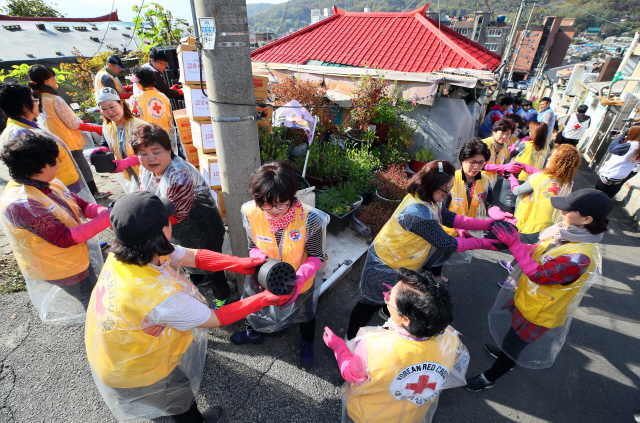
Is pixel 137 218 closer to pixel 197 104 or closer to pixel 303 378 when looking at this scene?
pixel 303 378

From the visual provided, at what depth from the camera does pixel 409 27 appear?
32.8ft

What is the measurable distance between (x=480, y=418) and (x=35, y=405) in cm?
373

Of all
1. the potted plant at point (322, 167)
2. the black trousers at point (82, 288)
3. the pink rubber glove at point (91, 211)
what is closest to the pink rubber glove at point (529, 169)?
the potted plant at point (322, 167)

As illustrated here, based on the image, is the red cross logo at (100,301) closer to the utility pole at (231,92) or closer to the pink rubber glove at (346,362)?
the pink rubber glove at (346,362)

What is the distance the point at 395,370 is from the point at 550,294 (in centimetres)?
147

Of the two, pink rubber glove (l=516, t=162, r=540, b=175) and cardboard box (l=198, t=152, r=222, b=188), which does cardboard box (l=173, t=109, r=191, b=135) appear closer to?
cardboard box (l=198, t=152, r=222, b=188)

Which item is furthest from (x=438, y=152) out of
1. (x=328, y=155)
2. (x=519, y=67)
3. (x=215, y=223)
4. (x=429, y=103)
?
(x=519, y=67)

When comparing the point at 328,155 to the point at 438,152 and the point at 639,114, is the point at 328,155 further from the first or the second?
the point at 639,114

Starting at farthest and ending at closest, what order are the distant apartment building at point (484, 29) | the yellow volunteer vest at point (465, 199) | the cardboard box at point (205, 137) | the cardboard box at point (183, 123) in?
1. the distant apartment building at point (484, 29)
2. the cardboard box at point (183, 123)
3. the cardboard box at point (205, 137)
4. the yellow volunteer vest at point (465, 199)

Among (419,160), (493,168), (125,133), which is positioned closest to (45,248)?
(125,133)

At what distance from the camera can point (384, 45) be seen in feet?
31.2

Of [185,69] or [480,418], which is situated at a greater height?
[185,69]

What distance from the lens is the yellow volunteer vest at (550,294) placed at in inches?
78.8

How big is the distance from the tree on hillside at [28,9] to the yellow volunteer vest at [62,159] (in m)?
25.2
